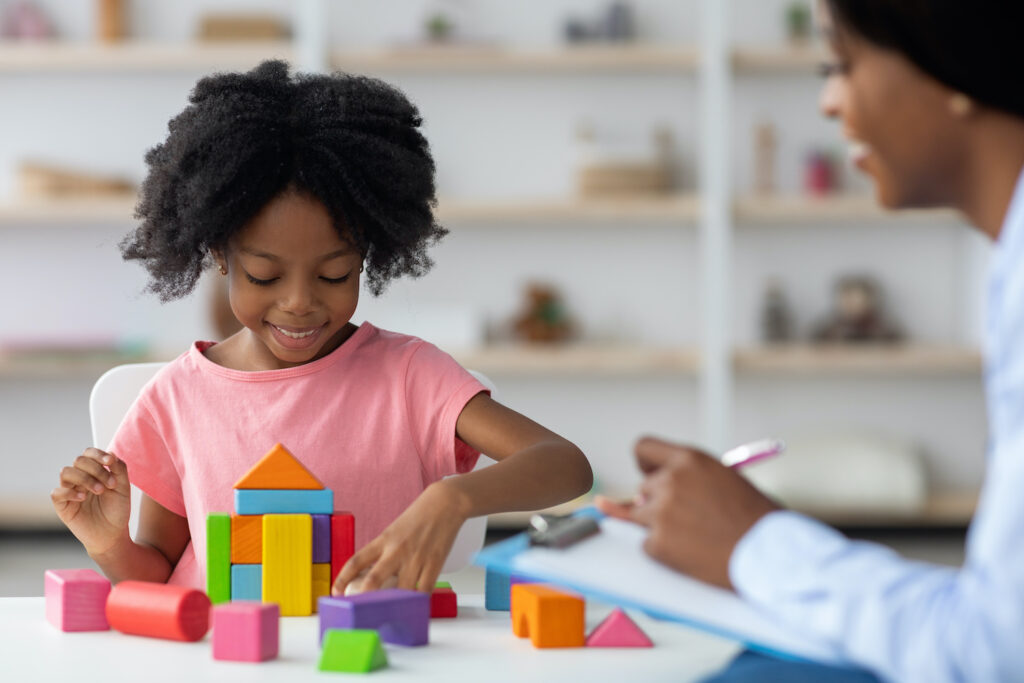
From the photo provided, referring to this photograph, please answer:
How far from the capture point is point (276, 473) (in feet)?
3.38

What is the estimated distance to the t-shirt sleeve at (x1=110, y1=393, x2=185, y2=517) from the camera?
1.36m

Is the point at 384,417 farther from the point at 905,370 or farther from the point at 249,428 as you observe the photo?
the point at 905,370

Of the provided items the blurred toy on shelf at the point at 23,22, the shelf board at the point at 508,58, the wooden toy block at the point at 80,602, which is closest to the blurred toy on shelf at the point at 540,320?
the shelf board at the point at 508,58

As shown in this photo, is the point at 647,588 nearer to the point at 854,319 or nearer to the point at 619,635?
the point at 619,635

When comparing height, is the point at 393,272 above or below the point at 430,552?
above

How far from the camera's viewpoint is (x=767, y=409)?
441 centimetres

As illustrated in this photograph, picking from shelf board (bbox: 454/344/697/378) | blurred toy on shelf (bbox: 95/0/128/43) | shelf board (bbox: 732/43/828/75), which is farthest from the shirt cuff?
blurred toy on shelf (bbox: 95/0/128/43)

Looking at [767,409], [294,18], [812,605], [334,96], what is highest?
[294,18]

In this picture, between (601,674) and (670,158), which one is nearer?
(601,674)

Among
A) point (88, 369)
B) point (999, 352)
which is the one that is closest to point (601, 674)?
point (999, 352)

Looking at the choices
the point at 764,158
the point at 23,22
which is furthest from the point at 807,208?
the point at 23,22

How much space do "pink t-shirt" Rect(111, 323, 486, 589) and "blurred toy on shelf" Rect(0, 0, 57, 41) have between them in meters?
3.28

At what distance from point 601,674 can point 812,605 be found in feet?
0.62

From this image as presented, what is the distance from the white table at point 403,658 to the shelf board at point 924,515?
10.8ft
